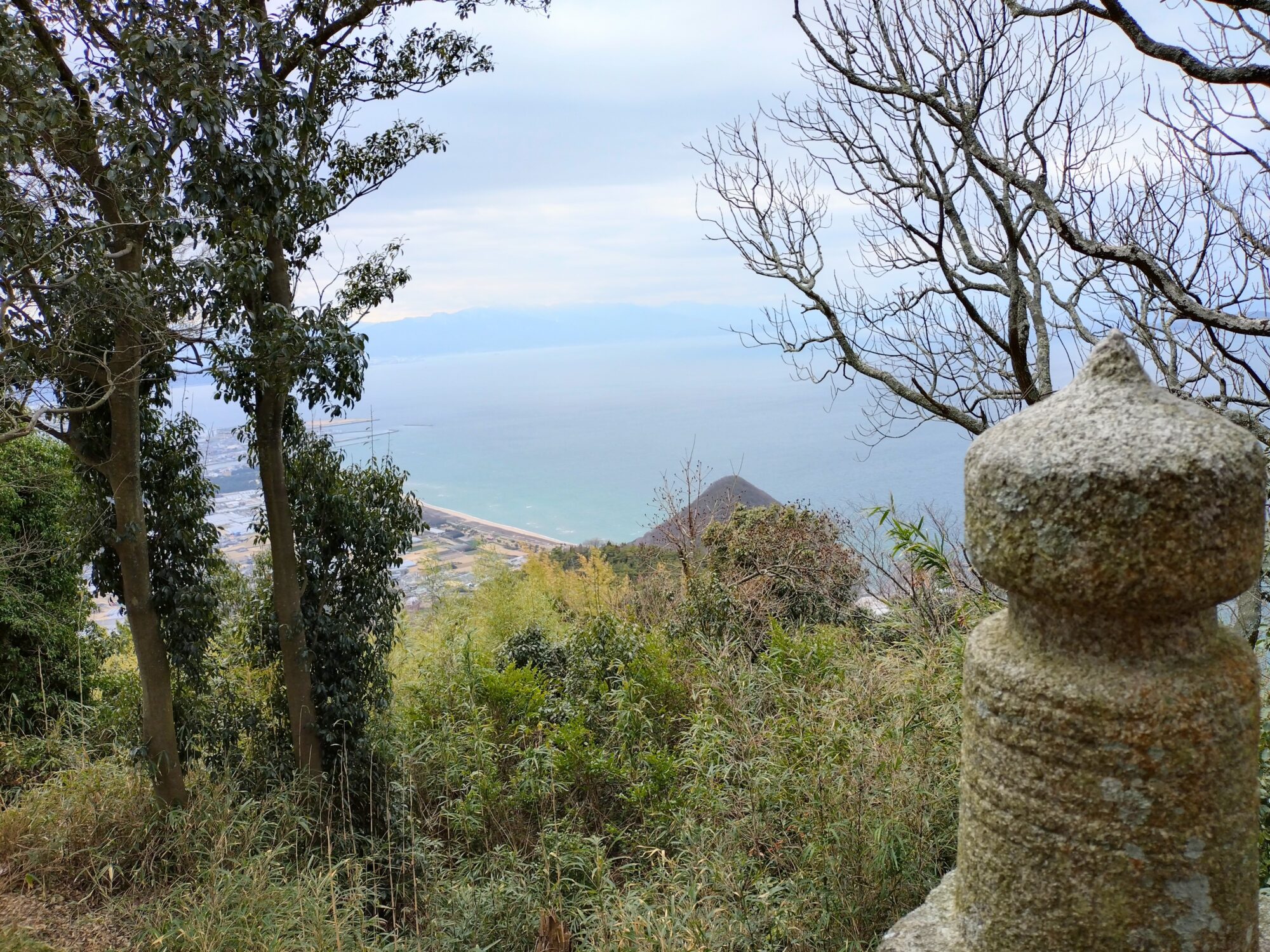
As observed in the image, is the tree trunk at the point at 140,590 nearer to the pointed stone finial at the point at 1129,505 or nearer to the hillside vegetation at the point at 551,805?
→ the hillside vegetation at the point at 551,805

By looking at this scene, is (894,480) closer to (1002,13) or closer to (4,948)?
(1002,13)

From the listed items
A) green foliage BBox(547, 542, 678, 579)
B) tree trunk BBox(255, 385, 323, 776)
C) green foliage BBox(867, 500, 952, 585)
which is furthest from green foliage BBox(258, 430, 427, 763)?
green foliage BBox(547, 542, 678, 579)

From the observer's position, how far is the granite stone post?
1051 millimetres

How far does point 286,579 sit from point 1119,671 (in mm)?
4791

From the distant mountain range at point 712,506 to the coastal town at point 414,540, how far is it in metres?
1.96

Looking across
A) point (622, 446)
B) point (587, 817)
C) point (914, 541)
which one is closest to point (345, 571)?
point (587, 817)

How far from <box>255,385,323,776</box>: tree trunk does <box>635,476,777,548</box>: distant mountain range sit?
5.43 m

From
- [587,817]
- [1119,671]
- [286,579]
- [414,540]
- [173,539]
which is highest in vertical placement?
[173,539]

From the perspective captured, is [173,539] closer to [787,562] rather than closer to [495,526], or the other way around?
[787,562]

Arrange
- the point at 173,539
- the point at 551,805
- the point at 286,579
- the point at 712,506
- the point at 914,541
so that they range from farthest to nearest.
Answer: the point at 712,506 → the point at 286,579 → the point at 551,805 → the point at 173,539 → the point at 914,541

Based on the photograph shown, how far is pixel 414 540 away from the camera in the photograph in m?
6.25

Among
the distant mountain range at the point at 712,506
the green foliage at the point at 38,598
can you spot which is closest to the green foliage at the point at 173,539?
→ the green foliage at the point at 38,598

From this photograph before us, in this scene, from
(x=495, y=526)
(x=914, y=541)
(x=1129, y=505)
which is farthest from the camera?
(x=495, y=526)

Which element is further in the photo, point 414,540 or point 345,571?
point 414,540
